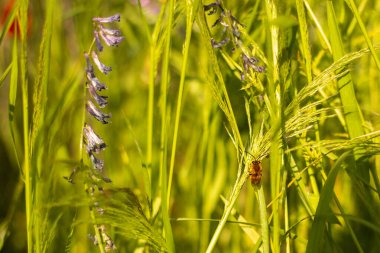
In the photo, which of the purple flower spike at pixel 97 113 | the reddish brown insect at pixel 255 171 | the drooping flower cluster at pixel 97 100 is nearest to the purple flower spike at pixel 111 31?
the drooping flower cluster at pixel 97 100

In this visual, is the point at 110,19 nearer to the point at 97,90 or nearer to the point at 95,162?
the point at 97,90

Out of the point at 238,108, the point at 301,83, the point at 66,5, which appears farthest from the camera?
the point at 66,5

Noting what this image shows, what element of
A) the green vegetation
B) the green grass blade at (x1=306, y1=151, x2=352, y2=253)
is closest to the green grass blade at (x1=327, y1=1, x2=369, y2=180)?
the green vegetation

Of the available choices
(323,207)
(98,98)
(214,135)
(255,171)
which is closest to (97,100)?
(98,98)

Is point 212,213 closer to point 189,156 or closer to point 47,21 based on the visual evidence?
point 189,156

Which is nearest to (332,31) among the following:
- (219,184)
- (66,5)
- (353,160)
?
(353,160)

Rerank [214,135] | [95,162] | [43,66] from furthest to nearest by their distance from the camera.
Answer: [214,135]
[95,162]
[43,66]
